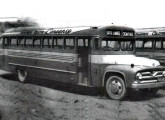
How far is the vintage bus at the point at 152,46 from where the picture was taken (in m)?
12.0

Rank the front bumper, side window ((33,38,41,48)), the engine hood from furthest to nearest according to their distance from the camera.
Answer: side window ((33,38,41,48)), the engine hood, the front bumper

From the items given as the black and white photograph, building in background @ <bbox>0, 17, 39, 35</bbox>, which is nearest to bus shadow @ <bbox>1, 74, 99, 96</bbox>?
the black and white photograph

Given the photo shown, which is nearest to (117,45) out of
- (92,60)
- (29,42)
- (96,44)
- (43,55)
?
(96,44)

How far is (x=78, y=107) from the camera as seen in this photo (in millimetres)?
7949

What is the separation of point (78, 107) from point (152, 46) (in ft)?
18.7

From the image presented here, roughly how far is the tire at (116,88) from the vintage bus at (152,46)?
10.6 feet

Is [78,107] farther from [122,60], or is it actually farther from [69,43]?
[69,43]

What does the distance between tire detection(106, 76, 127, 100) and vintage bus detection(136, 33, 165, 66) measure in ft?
10.6

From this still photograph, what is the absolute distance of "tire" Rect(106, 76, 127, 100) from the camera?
9.10 metres

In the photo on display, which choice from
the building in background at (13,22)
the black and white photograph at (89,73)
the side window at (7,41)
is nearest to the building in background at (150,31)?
the black and white photograph at (89,73)

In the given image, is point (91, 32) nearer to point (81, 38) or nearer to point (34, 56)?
point (81, 38)

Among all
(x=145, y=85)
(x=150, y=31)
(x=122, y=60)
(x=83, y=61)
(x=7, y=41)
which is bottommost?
(x=145, y=85)

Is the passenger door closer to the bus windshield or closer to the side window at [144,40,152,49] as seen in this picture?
the bus windshield

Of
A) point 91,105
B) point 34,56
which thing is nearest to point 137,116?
point 91,105
